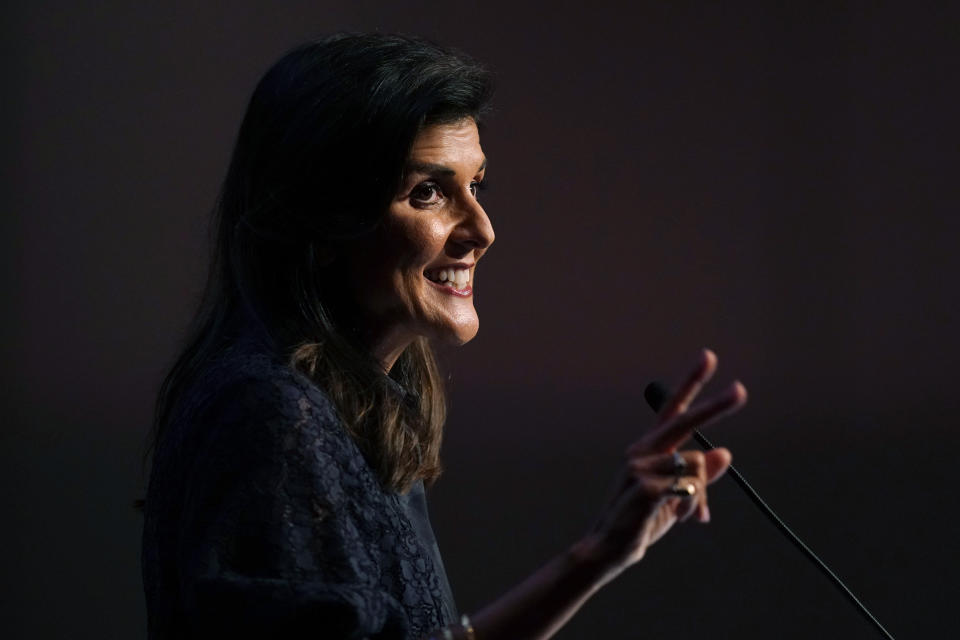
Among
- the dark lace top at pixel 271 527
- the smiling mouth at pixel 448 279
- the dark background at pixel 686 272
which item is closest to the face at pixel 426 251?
the smiling mouth at pixel 448 279

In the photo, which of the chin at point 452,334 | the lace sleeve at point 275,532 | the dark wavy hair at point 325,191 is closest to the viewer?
the lace sleeve at point 275,532

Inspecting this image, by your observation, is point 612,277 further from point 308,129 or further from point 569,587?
point 569,587

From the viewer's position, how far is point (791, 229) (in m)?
2.76

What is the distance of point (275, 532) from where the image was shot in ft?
3.74

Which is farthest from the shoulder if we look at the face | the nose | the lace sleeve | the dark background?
the dark background

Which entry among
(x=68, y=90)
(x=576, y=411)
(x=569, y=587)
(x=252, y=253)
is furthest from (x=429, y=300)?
(x=68, y=90)

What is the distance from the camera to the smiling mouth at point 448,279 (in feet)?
5.00

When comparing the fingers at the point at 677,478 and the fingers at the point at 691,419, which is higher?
the fingers at the point at 691,419

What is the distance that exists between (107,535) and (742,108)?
1752 mm

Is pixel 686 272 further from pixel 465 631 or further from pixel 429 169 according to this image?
pixel 465 631

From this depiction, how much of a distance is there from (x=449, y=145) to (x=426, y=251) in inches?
5.5

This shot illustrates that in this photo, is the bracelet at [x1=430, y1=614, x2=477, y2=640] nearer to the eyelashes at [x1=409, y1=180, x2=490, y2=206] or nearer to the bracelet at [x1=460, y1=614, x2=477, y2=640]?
the bracelet at [x1=460, y1=614, x2=477, y2=640]

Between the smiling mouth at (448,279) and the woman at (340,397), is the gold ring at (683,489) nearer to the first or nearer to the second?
the woman at (340,397)

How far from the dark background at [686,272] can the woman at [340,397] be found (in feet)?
3.47
